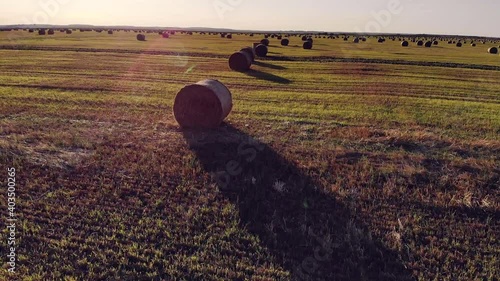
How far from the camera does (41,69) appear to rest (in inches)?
1068

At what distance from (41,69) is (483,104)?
28.9 m

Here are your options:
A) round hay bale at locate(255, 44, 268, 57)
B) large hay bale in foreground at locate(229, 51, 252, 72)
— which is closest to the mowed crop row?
large hay bale in foreground at locate(229, 51, 252, 72)

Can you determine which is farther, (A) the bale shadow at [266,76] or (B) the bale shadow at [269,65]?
(B) the bale shadow at [269,65]

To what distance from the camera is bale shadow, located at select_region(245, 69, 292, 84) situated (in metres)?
23.7

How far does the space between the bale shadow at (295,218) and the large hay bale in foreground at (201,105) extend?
5.67 feet

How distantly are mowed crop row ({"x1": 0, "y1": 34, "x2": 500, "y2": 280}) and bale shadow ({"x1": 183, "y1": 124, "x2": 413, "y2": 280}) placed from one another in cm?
3

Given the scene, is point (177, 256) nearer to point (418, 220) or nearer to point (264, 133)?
point (418, 220)

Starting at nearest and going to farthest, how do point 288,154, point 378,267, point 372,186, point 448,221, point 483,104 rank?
point 378,267 → point 448,221 → point 372,186 → point 288,154 → point 483,104

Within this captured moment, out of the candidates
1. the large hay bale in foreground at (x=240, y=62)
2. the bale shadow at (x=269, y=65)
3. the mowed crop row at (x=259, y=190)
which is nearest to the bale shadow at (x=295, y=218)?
the mowed crop row at (x=259, y=190)

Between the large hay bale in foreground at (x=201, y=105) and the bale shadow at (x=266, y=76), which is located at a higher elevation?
the bale shadow at (x=266, y=76)

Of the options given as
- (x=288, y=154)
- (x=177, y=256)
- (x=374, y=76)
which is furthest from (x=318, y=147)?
(x=374, y=76)

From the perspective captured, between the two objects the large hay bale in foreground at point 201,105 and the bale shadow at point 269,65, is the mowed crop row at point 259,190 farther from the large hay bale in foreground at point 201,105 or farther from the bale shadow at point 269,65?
the bale shadow at point 269,65

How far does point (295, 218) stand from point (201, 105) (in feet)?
21.1

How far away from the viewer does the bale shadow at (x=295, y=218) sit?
6066 millimetres
